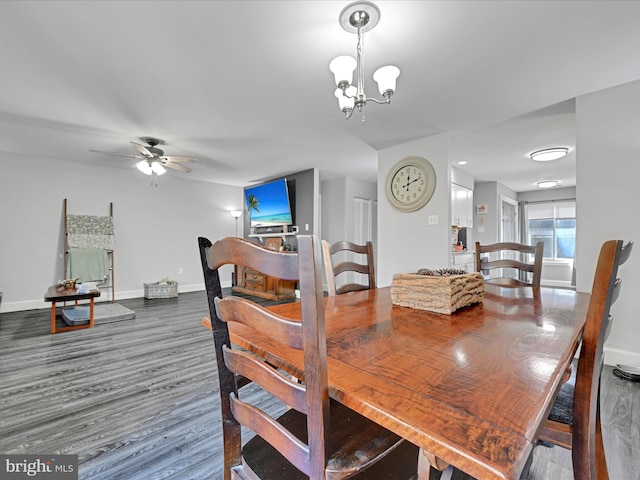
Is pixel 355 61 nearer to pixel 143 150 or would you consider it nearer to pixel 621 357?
pixel 143 150

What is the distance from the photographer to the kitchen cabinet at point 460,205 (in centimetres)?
458

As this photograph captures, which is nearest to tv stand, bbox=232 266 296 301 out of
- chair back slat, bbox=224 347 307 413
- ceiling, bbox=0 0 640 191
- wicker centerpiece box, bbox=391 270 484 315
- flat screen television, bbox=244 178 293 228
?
flat screen television, bbox=244 178 293 228

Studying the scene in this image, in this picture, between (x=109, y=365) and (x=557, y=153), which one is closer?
(x=109, y=365)

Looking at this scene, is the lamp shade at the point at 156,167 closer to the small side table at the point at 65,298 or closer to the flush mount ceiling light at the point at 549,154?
the small side table at the point at 65,298

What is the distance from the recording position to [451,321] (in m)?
1.06

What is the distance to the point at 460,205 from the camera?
482cm

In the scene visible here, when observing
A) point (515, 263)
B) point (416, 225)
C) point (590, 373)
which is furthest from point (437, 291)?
point (416, 225)

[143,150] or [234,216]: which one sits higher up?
[143,150]

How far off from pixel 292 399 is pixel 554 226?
8.59 m

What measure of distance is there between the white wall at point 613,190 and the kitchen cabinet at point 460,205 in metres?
1.95

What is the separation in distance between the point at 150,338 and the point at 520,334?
3.49 m

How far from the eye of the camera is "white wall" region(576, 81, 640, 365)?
2389 millimetres

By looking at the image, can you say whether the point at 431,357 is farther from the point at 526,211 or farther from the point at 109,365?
the point at 526,211

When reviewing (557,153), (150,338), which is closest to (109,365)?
(150,338)
